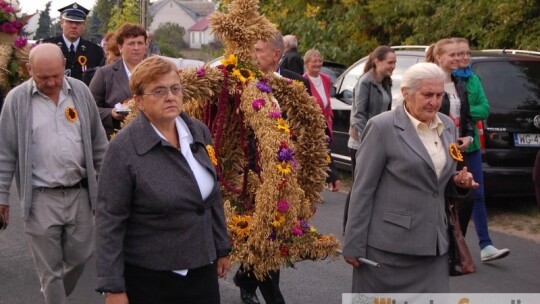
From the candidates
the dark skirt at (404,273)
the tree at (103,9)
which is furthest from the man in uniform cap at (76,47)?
the tree at (103,9)

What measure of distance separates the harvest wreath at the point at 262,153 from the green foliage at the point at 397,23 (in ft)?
23.2

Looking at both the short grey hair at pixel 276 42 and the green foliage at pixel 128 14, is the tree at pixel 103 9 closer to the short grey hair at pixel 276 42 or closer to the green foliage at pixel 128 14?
the green foliage at pixel 128 14

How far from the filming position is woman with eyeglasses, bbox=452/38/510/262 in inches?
301

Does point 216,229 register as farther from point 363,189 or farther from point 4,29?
point 4,29

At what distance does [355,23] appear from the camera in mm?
16922

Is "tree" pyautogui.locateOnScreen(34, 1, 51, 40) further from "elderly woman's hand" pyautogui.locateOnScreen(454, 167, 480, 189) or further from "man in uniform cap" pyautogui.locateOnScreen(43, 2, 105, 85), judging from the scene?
"elderly woman's hand" pyautogui.locateOnScreen(454, 167, 480, 189)

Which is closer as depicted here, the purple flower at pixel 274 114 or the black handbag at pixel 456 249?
the black handbag at pixel 456 249

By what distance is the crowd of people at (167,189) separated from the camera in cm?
410

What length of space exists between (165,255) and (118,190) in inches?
14.6

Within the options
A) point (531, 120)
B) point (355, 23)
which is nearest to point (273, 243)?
point (531, 120)

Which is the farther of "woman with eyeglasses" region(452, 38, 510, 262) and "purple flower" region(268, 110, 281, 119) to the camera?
"woman with eyeglasses" region(452, 38, 510, 262)

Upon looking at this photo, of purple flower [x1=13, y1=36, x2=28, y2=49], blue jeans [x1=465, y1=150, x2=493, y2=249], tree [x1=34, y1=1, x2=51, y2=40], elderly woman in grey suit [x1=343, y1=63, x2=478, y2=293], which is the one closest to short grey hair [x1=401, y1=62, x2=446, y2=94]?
elderly woman in grey suit [x1=343, y1=63, x2=478, y2=293]

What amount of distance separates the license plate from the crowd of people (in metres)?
3.50

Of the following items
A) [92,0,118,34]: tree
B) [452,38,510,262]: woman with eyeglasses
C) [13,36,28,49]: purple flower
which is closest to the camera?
[452,38,510,262]: woman with eyeglasses
